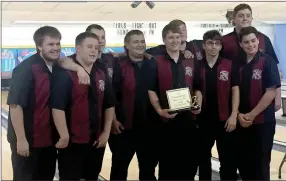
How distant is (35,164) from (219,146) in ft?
4.06

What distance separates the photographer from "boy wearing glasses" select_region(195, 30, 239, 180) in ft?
8.79

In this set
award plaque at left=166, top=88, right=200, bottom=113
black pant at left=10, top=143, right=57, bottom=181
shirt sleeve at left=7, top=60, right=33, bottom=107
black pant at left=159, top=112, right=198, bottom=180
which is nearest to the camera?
shirt sleeve at left=7, top=60, right=33, bottom=107

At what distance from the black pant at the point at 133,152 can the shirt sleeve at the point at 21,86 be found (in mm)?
641

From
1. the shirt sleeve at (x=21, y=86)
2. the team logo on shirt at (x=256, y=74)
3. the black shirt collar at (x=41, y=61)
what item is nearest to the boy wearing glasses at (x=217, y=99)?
the team logo on shirt at (x=256, y=74)

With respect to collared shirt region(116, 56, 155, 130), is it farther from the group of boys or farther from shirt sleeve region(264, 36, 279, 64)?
shirt sleeve region(264, 36, 279, 64)

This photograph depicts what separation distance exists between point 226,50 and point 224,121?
1.59 feet

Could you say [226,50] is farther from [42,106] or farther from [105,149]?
[42,106]

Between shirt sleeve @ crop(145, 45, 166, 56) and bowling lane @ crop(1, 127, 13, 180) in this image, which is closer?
bowling lane @ crop(1, 127, 13, 180)

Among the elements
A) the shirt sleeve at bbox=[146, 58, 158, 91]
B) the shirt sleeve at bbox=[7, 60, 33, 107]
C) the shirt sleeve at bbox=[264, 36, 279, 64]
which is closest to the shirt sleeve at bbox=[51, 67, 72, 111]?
the shirt sleeve at bbox=[7, 60, 33, 107]

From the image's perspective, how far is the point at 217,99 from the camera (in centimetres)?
271

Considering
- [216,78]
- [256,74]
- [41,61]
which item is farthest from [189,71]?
[41,61]

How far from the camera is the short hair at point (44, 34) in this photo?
243cm

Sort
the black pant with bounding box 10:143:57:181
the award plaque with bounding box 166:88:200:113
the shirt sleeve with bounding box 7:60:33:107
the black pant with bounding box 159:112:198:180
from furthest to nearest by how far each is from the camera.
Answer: the black pant with bounding box 159:112:198:180, the award plaque with bounding box 166:88:200:113, the black pant with bounding box 10:143:57:181, the shirt sleeve with bounding box 7:60:33:107

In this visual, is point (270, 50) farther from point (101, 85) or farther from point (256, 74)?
point (101, 85)
